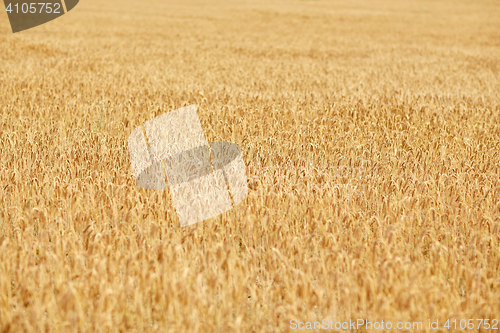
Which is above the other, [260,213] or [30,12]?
[30,12]

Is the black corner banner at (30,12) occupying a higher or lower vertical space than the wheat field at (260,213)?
higher

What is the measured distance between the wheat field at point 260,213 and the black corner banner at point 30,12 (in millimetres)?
12657

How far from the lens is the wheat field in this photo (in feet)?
7.46

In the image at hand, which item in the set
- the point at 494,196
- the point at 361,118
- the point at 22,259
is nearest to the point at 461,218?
the point at 494,196

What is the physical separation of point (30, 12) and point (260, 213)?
26.0 m

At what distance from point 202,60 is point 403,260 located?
35.6 ft

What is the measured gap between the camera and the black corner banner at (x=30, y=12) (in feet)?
66.2

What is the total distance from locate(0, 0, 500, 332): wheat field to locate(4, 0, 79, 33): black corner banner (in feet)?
41.5

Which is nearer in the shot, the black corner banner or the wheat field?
the wheat field

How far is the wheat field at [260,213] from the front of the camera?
2.27 metres

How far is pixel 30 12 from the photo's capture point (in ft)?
80.6

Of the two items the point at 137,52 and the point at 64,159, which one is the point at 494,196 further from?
the point at 137,52

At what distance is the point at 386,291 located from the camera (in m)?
2.35

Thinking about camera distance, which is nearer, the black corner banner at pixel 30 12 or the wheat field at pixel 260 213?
the wheat field at pixel 260 213
